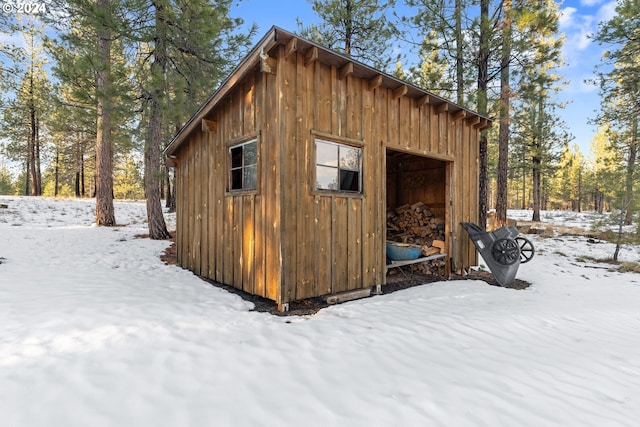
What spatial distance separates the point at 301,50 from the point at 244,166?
6.71 ft

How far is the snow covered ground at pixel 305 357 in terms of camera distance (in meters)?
2.04

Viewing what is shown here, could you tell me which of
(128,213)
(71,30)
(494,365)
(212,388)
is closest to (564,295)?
(494,365)

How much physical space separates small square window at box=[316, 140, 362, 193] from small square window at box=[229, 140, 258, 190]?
3.42ft

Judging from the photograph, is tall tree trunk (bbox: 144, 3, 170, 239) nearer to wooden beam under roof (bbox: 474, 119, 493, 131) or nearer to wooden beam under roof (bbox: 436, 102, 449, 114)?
wooden beam under roof (bbox: 436, 102, 449, 114)

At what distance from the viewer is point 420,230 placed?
7.62m

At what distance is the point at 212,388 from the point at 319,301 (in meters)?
2.62

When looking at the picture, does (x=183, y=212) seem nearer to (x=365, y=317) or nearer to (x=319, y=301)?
(x=319, y=301)

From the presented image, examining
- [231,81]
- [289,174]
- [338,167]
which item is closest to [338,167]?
[338,167]

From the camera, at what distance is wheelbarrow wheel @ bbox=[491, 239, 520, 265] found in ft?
20.2

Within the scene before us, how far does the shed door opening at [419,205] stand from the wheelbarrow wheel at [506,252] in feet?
3.33

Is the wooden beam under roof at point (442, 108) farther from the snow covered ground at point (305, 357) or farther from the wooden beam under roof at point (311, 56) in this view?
the snow covered ground at point (305, 357)

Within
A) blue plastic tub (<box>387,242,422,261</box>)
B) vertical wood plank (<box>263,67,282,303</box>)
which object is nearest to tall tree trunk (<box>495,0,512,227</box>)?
blue plastic tub (<box>387,242,422,261</box>)

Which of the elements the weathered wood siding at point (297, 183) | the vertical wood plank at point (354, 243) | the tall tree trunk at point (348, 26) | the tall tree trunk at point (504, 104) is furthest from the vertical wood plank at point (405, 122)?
the tall tree trunk at point (348, 26)

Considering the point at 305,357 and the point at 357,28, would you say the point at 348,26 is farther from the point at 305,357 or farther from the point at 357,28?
Result: the point at 305,357
